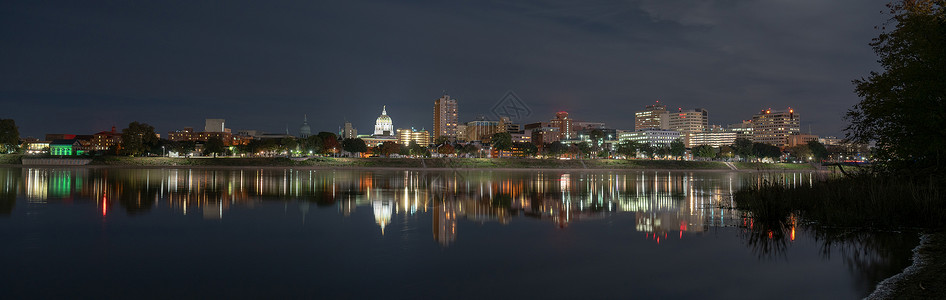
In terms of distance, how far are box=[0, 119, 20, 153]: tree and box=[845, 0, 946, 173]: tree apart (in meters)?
143

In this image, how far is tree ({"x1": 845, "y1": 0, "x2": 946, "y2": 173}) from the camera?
16.2 m

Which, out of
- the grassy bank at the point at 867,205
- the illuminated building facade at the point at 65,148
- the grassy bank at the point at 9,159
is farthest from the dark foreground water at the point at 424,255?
the illuminated building facade at the point at 65,148

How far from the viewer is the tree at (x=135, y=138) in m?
110

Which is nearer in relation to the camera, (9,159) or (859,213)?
(859,213)

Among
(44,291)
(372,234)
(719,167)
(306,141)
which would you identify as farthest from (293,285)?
(306,141)

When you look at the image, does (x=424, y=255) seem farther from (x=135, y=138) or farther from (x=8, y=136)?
(x=8, y=136)

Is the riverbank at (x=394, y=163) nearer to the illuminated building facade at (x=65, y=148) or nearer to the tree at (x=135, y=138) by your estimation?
the tree at (x=135, y=138)

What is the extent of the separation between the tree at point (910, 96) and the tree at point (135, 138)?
122403 millimetres

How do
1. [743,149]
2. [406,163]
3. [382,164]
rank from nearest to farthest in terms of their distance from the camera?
[382,164], [406,163], [743,149]

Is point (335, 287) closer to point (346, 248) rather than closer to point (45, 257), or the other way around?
point (346, 248)

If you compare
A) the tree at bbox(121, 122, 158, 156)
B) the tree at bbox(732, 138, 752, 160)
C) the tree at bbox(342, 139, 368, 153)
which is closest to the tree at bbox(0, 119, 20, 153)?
the tree at bbox(121, 122, 158, 156)

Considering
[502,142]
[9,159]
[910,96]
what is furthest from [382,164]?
[910,96]

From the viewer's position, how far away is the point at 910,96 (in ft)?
53.9

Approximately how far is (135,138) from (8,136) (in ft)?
88.9
